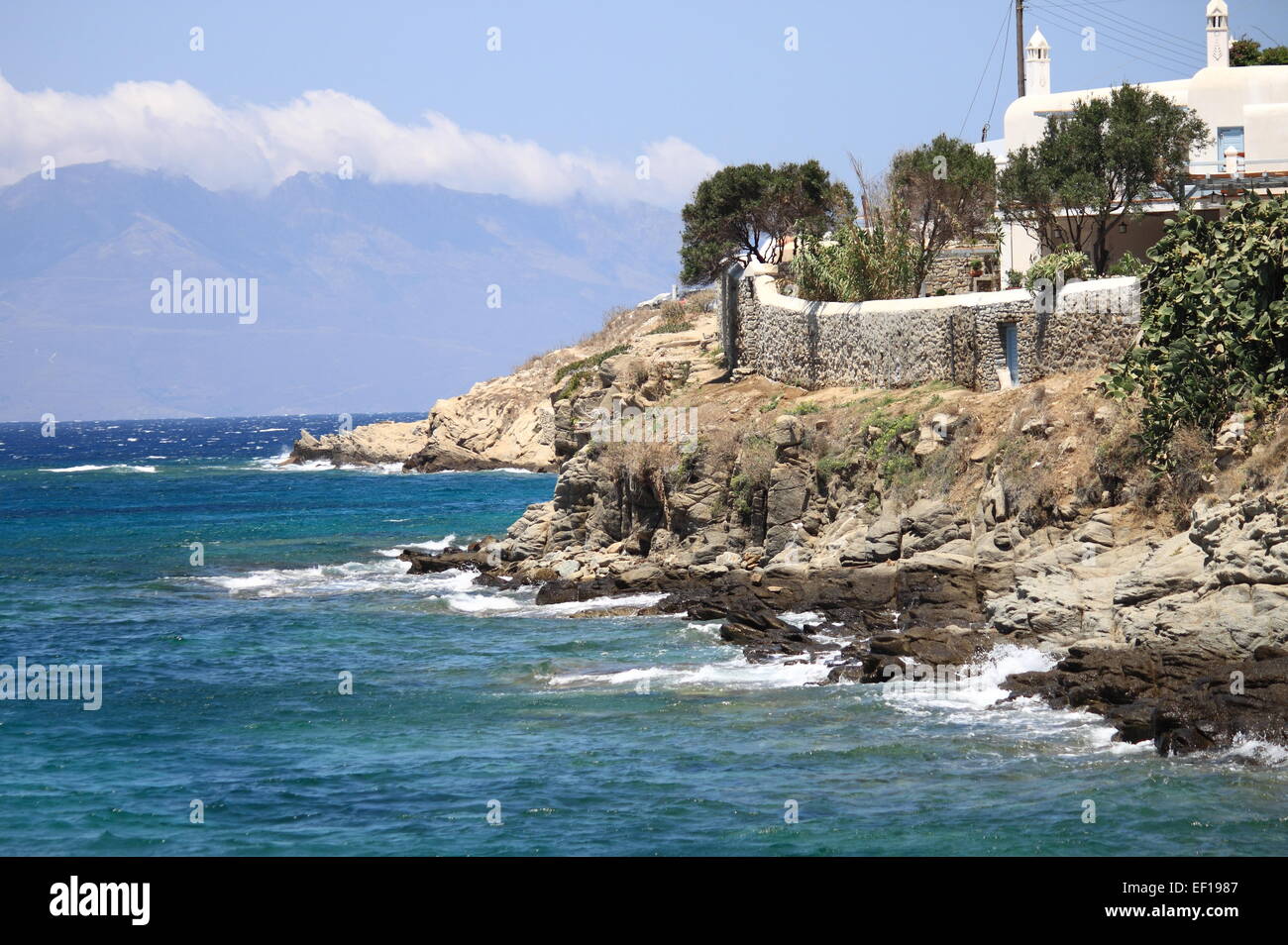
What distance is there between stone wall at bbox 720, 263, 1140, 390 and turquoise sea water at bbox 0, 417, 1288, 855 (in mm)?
9975

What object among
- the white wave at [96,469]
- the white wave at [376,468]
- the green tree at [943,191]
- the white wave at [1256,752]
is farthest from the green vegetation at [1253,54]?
the white wave at [96,469]

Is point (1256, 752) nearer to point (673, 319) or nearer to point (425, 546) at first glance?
point (425, 546)

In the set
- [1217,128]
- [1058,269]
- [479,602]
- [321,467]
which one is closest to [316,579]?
[479,602]

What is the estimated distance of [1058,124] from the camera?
41406mm

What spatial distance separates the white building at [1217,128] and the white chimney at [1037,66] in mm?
1272

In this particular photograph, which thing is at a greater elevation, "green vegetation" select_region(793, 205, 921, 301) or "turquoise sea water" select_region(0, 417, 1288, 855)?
"green vegetation" select_region(793, 205, 921, 301)

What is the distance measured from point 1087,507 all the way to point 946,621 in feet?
11.8

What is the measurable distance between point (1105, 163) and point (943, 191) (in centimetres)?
472

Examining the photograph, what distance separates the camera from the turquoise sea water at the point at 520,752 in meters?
17.7

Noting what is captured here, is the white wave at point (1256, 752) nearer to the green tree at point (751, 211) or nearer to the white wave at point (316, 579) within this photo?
the white wave at point (316, 579)

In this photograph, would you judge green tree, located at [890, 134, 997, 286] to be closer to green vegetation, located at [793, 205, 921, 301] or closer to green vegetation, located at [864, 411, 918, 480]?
green vegetation, located at [793, 205, 921, 301]

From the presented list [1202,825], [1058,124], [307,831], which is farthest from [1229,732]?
[1058,124]

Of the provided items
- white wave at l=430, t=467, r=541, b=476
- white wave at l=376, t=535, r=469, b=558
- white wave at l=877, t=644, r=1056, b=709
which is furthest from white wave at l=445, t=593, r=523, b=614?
white wave at l=430, t=467, r=541, b=476

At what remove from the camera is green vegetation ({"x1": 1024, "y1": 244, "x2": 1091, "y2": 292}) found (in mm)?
34281
